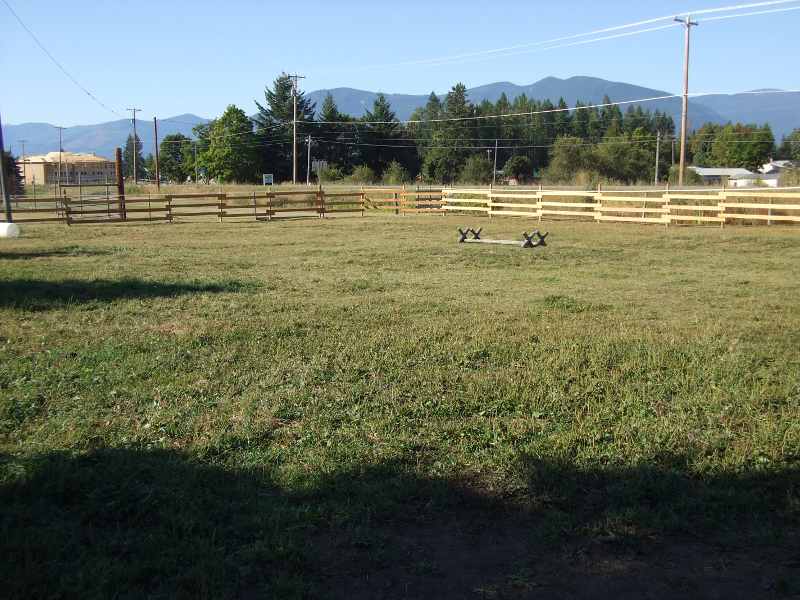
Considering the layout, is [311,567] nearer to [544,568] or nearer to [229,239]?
[544,568]

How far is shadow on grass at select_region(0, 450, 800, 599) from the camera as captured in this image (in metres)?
3.40

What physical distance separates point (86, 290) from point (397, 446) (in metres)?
7.96

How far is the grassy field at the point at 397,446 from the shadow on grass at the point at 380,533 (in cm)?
1

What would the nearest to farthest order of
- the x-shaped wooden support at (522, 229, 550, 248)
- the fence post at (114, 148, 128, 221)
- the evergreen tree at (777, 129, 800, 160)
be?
the x-shaped wooden support at (522, 229, 550, 248), the fence post at (114, 148, 128, 221), the evergreen tree at (777, 129, 800, 160)

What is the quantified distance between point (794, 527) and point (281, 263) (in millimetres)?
13236

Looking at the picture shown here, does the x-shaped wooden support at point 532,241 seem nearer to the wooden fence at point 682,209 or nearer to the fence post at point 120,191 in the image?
the wooden fence at point 682,209

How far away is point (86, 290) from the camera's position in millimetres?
11234

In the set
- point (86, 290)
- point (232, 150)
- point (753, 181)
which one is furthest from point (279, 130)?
point (86, 290)

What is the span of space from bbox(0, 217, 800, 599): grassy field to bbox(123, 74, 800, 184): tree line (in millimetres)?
57132

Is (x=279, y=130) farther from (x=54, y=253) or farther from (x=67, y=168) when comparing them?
(x=54, y=253)

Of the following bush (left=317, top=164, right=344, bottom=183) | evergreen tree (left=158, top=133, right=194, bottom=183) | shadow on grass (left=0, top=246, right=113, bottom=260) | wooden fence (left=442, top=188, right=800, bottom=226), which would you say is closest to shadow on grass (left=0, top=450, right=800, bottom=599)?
shadow on grass (left=0, top=246, right=113, bottom=260)

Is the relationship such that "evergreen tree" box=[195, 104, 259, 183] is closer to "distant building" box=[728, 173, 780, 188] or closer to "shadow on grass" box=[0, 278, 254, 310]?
"distant building" box=[728, 173, 780, 188]

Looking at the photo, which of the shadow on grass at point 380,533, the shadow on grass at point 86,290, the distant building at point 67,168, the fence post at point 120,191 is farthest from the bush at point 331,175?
the shadow on grass at point 380,533

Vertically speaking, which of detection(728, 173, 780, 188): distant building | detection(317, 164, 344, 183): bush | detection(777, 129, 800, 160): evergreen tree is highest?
detection(777, 129, 800, 160): evergreen tree
